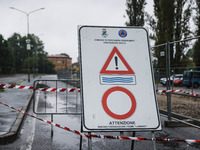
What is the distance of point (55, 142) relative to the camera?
5.02 meters

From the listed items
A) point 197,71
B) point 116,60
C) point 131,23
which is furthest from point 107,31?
point 131,23

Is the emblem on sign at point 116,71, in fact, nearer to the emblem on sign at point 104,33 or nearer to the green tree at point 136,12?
the emblem on sign at point 104,33

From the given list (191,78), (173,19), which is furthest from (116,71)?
(173,19)

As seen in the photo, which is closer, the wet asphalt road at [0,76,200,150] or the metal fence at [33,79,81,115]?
the wet asphalt road at [0,76,200,150]

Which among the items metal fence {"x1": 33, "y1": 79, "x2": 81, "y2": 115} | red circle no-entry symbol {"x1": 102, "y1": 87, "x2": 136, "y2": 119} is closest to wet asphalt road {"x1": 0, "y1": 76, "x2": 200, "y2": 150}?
metal fence {"x1": 33, "y1": 79, "x2": 81, "y2": 115}

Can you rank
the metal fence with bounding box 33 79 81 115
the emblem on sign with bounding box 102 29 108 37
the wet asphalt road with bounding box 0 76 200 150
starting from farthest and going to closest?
the metal fence with bounding box 33 79 81 115 < the wet asphalt road with bounding box 0 76 200 150 < the emblem on sign with bounding box 102 29 108 37

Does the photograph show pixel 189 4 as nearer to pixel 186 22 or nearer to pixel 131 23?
pixel 186 22

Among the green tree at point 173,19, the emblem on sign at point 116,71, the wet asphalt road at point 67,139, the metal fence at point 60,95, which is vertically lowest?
the wet asphalt road at point 67,139

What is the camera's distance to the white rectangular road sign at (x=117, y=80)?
2.98m

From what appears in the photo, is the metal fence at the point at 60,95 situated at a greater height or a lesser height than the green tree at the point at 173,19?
lesser

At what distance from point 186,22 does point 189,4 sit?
68.4 inches

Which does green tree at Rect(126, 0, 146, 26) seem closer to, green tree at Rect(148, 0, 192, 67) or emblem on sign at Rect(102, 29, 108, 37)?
green tree at Rect(148, 0, 192, 67)

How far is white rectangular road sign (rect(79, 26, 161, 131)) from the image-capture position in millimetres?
2977

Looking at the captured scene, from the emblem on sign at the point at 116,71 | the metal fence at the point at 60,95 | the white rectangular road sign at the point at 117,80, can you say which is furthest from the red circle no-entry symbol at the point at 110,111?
the metal fence at the point at 60,95
